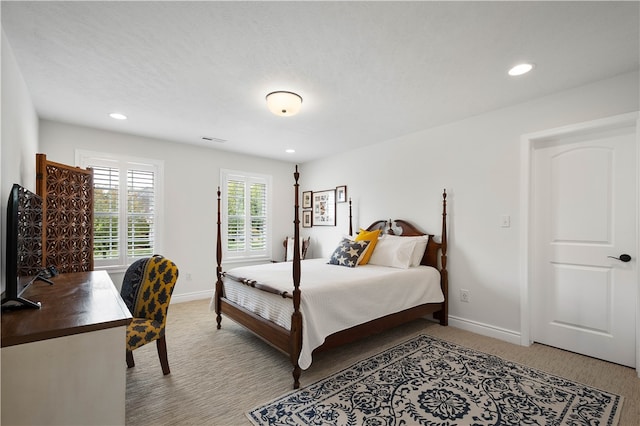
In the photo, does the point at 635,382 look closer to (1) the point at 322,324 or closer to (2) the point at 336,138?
(1) the point at 322,324

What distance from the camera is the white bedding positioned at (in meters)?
2.46

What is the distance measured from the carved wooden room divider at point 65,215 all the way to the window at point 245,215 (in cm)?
214

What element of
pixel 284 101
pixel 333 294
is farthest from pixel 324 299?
pixel 284 101

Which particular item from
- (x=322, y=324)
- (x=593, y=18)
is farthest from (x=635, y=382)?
(x=593, y=18)

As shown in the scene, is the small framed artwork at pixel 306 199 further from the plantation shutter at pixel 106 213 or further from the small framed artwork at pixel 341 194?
the plantation shutter at pixel 106 213

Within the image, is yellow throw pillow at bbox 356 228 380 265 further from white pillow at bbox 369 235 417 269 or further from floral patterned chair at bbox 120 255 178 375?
floral patterned chair at bbox 120 255 178 375

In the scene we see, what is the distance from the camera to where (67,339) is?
124 cm

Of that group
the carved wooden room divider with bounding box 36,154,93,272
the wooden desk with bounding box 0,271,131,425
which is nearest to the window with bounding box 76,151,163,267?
the carved wooden room divider with bounding box 36,154,93,272

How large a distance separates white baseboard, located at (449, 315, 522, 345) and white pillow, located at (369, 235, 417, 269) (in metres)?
0.88

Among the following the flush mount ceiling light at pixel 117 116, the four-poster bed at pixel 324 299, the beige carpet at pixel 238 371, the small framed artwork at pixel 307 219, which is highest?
the flush mount ceiling light at pixel 117 116

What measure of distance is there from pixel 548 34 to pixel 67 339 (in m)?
3.14

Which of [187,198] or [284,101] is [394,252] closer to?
[284,101]

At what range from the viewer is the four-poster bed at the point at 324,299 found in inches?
94.6

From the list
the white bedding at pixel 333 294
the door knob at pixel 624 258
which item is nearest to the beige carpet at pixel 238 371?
the white bedding at pixel 333 294
